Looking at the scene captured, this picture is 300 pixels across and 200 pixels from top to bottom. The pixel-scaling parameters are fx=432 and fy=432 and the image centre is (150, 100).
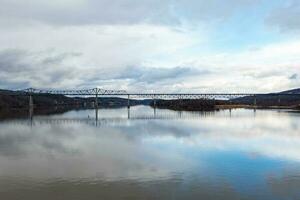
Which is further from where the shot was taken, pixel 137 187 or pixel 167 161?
pixel 167 161

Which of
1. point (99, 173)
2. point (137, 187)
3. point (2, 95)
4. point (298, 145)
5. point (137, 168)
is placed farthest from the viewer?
point (2, 95)

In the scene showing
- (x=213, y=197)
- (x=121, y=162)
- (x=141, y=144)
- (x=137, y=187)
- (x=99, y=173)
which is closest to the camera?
(x=213, y=197)

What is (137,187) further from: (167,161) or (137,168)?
(167,161)

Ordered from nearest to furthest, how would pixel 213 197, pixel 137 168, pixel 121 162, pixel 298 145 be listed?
pixel 213 197
pixel 137 168
pixel 121 162
pixel 298 145

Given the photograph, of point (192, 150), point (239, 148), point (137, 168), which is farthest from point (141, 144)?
point (137, 168)

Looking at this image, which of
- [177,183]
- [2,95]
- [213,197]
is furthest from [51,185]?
[2,95]

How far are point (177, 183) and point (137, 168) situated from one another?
393 centimetres

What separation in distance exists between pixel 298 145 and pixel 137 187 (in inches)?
665

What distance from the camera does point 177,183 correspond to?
16.9 metres

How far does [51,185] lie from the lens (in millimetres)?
16578

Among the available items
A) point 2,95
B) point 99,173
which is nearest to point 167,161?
point 99,173

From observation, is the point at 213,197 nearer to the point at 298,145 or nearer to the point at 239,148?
the point at 239,148

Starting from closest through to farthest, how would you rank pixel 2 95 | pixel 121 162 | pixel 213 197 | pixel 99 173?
pixel 213 197, pixel 99 173, pixel 121 162, pixel 2 95

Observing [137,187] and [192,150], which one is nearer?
[137,187]
